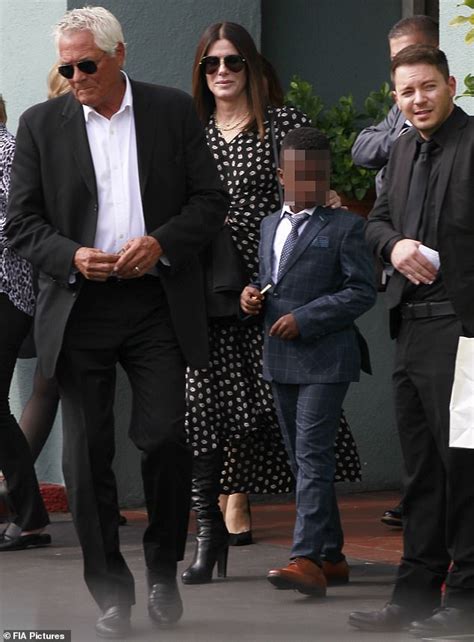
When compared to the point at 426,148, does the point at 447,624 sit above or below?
below

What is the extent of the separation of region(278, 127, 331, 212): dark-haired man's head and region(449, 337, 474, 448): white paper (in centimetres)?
135

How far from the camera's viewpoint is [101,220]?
571 cm

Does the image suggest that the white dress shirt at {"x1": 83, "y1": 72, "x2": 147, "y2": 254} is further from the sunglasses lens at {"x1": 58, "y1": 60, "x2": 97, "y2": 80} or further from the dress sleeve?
the dress sleeve

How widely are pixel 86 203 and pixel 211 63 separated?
1500 mm

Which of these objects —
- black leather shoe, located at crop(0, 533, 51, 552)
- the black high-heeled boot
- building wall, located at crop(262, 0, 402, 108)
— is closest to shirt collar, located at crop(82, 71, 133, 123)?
the black high-heeled boot

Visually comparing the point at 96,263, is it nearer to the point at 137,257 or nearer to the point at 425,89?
the point at 137,257

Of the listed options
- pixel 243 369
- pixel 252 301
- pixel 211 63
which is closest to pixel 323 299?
pixel 252 301

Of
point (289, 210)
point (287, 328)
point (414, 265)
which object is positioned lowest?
point (287, 328)

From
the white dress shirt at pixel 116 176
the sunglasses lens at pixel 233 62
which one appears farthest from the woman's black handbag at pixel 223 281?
the white dress shirt at pixel 116 176

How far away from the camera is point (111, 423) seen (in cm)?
574

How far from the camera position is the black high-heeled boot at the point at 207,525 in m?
6.56

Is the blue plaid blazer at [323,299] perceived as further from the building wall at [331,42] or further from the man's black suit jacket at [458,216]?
the building wall at [331,42]

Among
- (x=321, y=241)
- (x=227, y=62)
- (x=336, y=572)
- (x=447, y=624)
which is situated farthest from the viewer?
(x=227, y=62)

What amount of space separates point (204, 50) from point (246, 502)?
204cm
